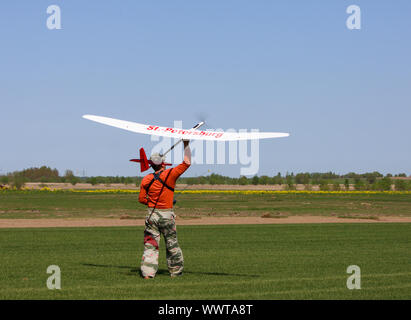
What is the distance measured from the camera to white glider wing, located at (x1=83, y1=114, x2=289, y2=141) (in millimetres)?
10812

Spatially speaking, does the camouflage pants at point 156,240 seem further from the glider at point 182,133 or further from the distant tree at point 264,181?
the distant tree at point 264,181

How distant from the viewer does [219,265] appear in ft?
47.1

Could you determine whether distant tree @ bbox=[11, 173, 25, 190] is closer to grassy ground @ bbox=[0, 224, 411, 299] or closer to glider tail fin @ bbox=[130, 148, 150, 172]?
grassy ground @ bbox=[0, 224, 411, 299]

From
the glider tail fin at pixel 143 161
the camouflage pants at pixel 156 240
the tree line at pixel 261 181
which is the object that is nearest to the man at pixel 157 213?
the camouflage pants at pixel 156 240

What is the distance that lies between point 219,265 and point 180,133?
176 inches

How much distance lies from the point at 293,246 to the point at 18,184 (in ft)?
279

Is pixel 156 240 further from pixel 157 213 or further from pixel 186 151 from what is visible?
pixel 186 151

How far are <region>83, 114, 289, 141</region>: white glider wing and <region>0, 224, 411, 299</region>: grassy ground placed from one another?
8.52ft

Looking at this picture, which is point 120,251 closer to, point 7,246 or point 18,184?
point 7,246

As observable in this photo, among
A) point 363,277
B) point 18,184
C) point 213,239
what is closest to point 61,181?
point 18,184

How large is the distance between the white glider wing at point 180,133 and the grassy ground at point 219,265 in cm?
260

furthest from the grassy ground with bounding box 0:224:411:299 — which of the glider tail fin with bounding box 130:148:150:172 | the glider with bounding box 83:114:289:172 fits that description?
the glider with bounding box 83:114:289:172

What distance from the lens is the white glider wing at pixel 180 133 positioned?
426 inches

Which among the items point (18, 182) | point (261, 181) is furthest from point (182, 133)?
point (261, 181)
